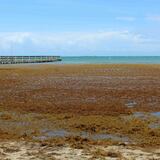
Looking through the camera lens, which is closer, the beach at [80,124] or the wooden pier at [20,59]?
the beach at [80,124]

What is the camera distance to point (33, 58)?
11156 centimetres

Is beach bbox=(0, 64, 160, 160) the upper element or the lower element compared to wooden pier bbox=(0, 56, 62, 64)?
lower

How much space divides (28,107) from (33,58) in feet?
303

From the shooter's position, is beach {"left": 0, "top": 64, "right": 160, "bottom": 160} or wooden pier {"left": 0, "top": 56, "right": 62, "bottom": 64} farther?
wooden pier {"left": 0, "top": 56, "right": 62, "bottom": 64}

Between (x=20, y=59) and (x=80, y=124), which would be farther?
(x=20, y=59)

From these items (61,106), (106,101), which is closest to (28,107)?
(61,106)

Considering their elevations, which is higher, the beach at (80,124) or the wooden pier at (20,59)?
the wooden pier at (20,59)

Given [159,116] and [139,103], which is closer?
[159,116]

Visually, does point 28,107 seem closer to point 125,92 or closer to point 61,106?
point 61,106

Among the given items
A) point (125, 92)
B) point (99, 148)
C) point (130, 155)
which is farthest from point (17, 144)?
point (125, 92)

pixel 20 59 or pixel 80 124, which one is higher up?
pixel 20 59

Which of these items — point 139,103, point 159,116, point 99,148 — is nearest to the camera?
point 99,148

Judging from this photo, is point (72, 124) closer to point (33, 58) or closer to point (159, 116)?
point (159, 116)

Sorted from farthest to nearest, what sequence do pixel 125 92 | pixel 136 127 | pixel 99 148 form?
pixel 125 92 < pixel 136 127 < pixel 99 148
